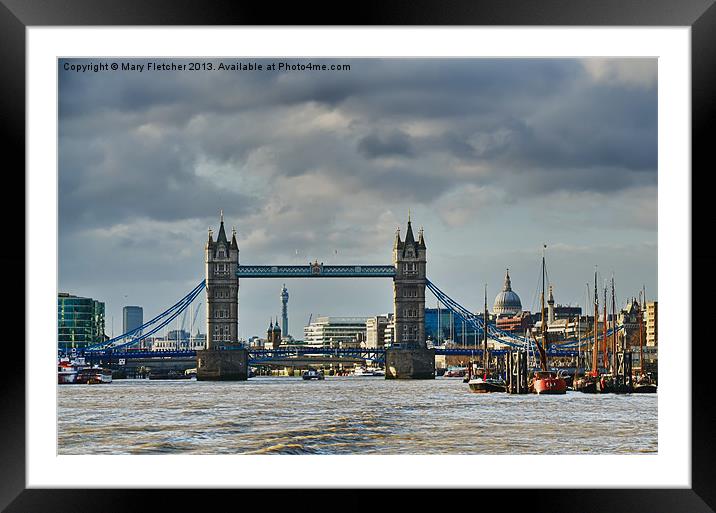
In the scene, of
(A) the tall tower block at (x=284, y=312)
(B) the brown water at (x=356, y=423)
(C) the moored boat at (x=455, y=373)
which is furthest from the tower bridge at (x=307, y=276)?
(A) the tall tower block at (x=284, y=312)

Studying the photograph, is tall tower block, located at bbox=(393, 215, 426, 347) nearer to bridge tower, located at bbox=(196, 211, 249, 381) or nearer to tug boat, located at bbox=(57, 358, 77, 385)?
bridge tower, located at bbox=(196, 211, 249, 381)

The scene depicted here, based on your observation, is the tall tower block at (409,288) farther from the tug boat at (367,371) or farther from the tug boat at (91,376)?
the tug boat at (91,376)

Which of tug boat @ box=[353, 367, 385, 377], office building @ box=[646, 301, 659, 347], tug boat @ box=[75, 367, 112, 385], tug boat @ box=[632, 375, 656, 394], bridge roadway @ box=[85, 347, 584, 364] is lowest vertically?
tug boat @ box=[353, 367, 385, 377]

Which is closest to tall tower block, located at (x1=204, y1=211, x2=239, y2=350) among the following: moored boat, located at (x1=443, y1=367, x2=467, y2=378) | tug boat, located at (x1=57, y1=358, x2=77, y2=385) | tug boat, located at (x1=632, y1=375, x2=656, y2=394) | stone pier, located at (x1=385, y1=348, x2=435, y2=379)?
stone pier, located at (x1=385, y1=348, x2=435, y2=379)

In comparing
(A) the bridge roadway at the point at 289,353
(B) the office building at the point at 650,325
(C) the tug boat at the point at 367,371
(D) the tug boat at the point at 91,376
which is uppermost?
(B) the office building at the point at 650,325
